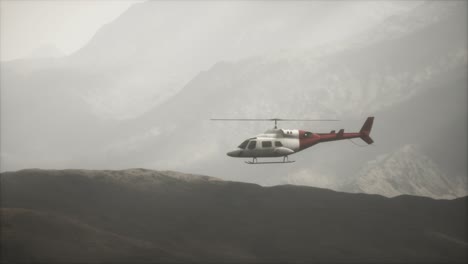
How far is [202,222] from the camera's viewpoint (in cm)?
7700

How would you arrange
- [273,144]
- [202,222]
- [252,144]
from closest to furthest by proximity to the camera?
[252,144], [273,144], [202,222]

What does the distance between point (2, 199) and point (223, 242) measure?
28773 millimetres

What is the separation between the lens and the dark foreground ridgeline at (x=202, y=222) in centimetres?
5847

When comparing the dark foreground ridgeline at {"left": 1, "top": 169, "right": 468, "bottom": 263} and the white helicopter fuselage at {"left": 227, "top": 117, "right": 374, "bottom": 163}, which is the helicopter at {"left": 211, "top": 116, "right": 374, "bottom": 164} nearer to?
the white helicopter fuselage at {"left": 227, "top": 117, "right": 374, "bottom": 163}

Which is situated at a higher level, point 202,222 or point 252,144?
point 252,144

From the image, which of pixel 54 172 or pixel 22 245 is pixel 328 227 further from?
pixel 22 245

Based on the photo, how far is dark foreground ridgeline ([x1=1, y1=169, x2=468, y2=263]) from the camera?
58.5 metres

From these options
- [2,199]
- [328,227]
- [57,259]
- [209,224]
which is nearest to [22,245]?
[57,259]

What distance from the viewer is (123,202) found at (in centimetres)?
7619

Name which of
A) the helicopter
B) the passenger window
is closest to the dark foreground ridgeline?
the helicopter

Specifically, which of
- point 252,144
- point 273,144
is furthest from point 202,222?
point 273,144

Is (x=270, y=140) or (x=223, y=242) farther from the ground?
(x=270, y=140)

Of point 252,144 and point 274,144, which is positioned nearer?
point 252,144

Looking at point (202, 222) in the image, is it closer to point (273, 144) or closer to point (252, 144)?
point (252, 144)
